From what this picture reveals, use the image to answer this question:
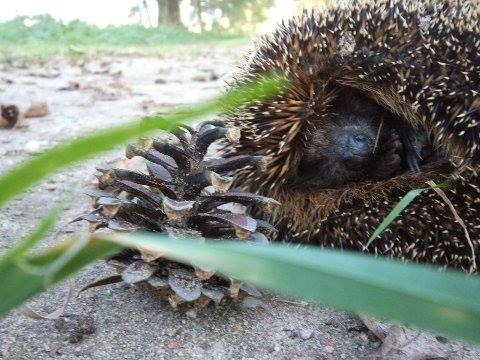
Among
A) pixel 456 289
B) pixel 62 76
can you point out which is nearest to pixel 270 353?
pixel 456 289

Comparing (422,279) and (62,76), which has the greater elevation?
(422,279)

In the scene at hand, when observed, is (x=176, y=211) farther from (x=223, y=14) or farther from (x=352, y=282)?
(x=223, y=14)

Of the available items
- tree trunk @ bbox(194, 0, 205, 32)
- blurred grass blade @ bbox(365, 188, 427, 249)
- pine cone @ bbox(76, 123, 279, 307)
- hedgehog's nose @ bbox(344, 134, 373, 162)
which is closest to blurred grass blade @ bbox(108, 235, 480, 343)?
blurred grass blade @ bbox(365, 188, 427, 249)

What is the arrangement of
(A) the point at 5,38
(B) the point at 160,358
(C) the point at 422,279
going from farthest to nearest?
(A) the point at 5,38 → (B) the point at 160,358 → (C) the point at 422,279

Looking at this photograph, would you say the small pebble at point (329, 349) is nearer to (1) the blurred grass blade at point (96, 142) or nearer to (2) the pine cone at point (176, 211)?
(2) the pine cone at point (176, 211)

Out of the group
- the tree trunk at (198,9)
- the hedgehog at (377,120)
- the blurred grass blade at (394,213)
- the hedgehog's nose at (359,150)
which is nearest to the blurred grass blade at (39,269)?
the blurred grass blade at (394,213)

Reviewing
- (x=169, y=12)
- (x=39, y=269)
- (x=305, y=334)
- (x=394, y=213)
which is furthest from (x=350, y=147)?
(x=169, y=12)

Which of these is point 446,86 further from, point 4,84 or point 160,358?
point 4,84
